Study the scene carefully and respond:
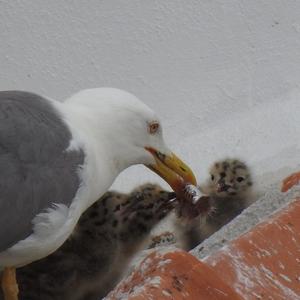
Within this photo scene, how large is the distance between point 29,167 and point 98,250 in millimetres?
621

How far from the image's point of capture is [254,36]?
3.98 m

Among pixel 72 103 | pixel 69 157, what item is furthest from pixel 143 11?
pixel 69 157

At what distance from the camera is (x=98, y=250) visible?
2756 mm

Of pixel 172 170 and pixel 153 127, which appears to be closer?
pixel 153 127

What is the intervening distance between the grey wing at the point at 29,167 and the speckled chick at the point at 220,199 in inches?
27.5

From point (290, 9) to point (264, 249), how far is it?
2.55 meters

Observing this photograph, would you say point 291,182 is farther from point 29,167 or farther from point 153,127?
point 29,167

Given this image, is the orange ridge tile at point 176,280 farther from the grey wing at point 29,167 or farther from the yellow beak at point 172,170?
the yellow beak at point 172,170

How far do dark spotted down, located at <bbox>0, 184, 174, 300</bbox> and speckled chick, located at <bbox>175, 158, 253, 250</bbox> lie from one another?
127mm

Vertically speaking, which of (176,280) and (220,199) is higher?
(176,280)

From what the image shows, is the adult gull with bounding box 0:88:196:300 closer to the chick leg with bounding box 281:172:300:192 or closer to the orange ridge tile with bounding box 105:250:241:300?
the chick leg with bounding box 281:172:300:192

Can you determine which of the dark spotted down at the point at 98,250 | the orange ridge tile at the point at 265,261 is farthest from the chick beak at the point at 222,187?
the orange ridge tile at the point at 265,261

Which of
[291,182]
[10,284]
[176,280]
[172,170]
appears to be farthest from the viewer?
[172,170]

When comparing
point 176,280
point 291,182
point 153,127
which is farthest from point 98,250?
point 176,280
